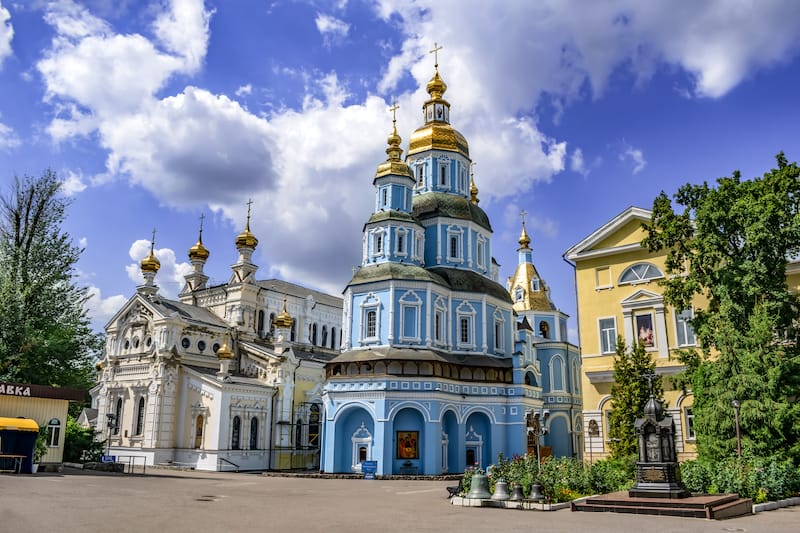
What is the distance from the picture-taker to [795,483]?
18344 millimetres

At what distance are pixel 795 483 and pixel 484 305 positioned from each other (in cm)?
2181

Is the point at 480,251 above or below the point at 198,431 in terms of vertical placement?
above

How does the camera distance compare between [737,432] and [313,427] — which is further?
[313,427]

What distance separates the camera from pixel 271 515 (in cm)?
1497

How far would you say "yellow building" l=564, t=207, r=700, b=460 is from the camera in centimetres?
2600

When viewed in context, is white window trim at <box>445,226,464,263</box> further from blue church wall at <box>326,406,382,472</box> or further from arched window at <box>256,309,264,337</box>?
arched window at <box>256,309,264,337</box>

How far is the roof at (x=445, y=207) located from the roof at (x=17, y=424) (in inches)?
975

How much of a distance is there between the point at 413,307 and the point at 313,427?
1160 centimetres

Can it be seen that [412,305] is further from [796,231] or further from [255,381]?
[796,231]

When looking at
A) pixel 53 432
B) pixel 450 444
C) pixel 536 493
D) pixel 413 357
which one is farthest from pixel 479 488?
pixel 53 432

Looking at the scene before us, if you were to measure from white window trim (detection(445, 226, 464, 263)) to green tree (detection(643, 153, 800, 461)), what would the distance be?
709 inches

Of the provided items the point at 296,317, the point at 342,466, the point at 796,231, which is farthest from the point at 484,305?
the point at 796,231

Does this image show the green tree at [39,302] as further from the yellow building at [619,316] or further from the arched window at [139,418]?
the yellow building at [619,316]

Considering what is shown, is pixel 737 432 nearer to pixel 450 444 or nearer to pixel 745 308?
pixel 745 308
